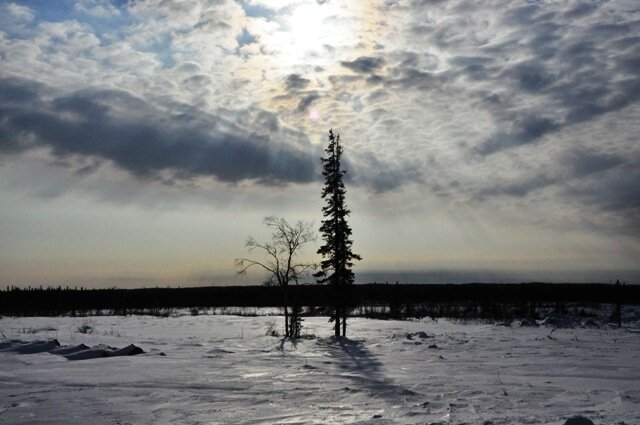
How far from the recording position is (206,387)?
14875 mm

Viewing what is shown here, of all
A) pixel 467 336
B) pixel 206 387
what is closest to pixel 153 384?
pixel 206 387

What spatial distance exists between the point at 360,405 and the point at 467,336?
21891 millimetres

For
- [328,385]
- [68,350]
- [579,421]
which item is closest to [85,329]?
[68,350]

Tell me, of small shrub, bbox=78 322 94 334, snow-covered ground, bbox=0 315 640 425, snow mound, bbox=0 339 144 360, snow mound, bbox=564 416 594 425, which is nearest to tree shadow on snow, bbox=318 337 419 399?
snow-covered ground, bbox=0 315 640 425

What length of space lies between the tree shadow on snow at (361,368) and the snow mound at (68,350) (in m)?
9.09

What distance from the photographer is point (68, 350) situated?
68.9 ft

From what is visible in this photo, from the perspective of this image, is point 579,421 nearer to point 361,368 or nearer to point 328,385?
point 328,385

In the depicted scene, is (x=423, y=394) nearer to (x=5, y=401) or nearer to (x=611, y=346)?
(x=5, y=401)

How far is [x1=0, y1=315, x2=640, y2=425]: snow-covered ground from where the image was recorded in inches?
438

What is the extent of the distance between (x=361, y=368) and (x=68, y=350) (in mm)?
12079

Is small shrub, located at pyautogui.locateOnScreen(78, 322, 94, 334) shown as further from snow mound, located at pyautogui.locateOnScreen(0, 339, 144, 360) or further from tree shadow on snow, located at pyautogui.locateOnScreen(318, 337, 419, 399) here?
tree shadow on snow, located at pyautogui.locateOnScreen(318, 337, 419, 399)

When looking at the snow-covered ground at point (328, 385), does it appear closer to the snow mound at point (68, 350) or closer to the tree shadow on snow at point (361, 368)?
the tree shadow on snow at point (361, 368)

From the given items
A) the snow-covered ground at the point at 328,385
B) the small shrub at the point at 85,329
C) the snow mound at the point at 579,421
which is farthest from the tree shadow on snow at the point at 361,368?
the small shrub at the point at 85,329

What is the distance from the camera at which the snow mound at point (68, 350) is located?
2033cm
